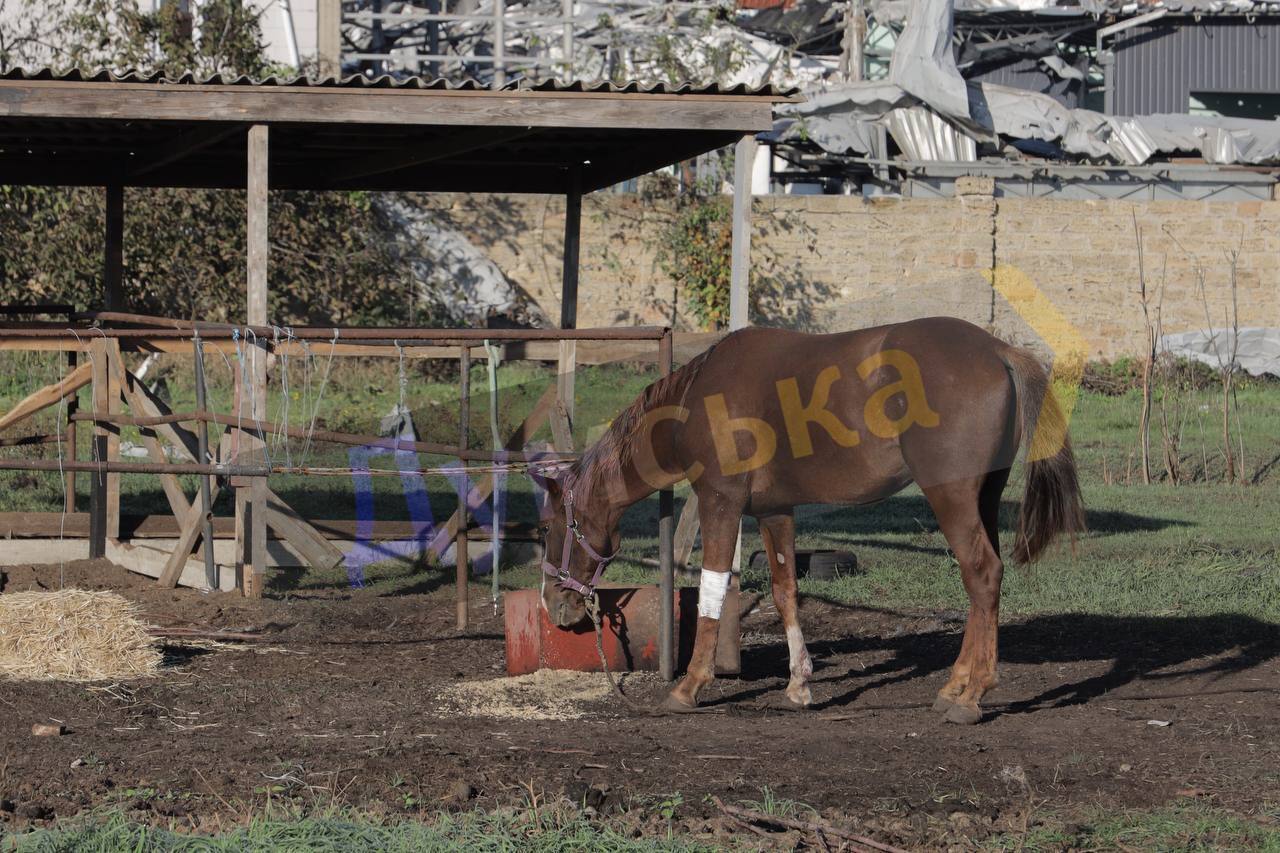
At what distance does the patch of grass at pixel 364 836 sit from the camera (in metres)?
4.07

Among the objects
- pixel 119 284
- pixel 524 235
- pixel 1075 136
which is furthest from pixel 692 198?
pixel 119 284

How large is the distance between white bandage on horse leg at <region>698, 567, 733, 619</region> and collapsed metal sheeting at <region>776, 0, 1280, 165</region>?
50.6 ft

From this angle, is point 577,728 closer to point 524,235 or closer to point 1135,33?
point 524,235

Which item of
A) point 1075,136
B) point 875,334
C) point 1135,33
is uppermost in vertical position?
point 1135,33

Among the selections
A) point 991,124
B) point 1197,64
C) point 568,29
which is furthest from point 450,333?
point 1197,64

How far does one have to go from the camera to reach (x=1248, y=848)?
431 cm

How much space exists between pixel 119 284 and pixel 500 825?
7402mm

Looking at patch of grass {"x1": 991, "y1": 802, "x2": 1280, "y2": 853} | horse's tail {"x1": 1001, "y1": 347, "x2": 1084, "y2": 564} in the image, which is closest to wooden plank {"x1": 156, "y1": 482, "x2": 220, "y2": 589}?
horse's tail {"x1": 1001, "y1": 347, "x2": 1084, "y2": 564}

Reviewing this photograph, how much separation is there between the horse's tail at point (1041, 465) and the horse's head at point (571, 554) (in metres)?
1.96

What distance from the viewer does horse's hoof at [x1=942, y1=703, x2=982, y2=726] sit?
5.98 meters

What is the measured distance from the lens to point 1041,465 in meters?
6.30

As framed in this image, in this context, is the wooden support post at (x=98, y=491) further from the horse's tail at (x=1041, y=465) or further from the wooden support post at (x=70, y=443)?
the horse's tail at (x=1041, y=465)

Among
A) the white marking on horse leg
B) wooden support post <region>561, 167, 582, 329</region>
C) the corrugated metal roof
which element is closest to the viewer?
the white marking on horse leg

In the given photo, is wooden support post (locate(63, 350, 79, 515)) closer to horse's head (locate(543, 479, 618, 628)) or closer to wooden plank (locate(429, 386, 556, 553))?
wooden plank (locate(429, 386, 556, 553))
